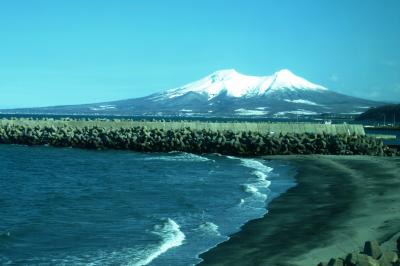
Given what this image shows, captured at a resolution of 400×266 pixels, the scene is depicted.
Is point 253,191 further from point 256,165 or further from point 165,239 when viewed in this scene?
point 256,165

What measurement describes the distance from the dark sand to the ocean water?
22.3 inches

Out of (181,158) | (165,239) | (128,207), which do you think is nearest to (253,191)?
(128,207)

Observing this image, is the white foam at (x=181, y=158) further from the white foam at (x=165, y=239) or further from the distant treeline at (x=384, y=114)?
the distant treeline at (x=384, y=114)

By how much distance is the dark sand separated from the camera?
12.1m

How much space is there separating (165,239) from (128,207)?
476 centimetres

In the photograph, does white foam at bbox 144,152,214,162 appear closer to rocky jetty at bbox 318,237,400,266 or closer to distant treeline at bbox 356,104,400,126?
rocky jetty at bbox 318,237,400,266

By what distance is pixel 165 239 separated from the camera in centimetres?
1378

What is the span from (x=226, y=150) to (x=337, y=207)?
23650 mm

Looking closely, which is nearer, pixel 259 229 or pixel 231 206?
pixel 259 229

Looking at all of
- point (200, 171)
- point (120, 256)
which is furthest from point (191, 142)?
point (120, 256)

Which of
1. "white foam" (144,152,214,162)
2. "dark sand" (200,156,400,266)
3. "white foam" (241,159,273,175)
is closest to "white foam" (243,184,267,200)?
"dark sand" (200,156,400,266)

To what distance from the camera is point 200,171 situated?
2939cm

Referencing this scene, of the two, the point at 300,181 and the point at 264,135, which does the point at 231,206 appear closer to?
the point at 300,181

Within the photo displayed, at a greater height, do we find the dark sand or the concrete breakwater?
the concrete breakwater
